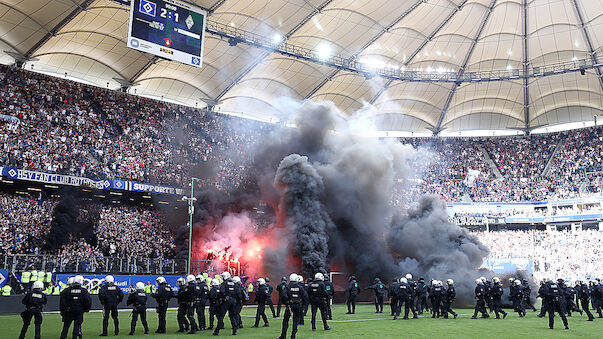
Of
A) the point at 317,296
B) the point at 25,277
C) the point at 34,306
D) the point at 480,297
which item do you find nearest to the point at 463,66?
the point at 480,297

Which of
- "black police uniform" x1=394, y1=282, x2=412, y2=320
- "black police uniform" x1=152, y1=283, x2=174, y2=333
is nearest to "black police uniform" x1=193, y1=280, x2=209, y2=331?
"black police uniform" x1=152, y1=283, x2=174, y2=333

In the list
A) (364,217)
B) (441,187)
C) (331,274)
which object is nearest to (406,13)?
(364,217)

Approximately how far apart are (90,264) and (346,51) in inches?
940

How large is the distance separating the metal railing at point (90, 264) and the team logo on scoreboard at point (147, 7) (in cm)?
1242

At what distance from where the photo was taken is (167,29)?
22969 mm

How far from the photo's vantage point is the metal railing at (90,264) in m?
23.3

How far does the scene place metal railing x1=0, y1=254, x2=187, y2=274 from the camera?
76.4 feet

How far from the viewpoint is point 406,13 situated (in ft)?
116

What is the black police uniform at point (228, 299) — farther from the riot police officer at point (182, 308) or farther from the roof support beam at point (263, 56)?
the roof support beam at point (263, 56)

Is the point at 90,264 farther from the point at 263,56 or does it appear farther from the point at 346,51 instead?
the point at 346,51

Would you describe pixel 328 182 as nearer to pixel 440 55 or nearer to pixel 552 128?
pixel 440 55

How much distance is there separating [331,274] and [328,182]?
584 centimetres

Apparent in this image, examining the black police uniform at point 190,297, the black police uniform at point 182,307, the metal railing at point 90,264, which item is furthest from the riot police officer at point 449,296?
the metal railing at point 90,264

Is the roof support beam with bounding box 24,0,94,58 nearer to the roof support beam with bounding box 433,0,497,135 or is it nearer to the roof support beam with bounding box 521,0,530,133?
the roof support beam with bounding box 433,0,497,135
